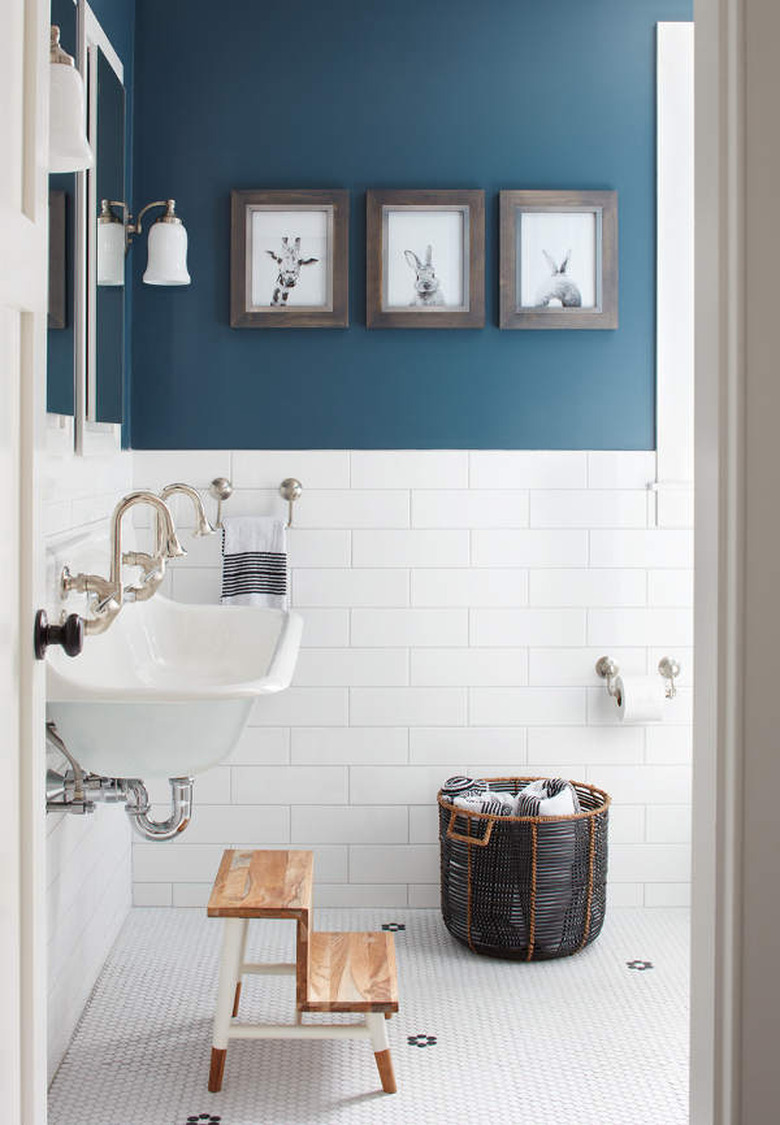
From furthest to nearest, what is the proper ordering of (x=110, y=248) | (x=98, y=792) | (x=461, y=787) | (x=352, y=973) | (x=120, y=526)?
1. (x=461, y=787)
2. (x=110, y=248)
3. (x=352, y=973)
4. (x=98, y=792)
5. (x=120, y=526)

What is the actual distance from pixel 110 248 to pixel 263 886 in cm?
159

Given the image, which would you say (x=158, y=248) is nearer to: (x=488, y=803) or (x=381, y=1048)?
(x=488, y=803)

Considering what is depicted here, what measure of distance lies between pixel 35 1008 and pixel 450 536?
7.25ft

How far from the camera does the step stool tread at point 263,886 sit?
2.45 m

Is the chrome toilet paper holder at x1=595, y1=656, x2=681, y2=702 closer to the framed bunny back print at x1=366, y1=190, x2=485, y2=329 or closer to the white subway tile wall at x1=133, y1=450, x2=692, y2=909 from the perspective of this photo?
the white subway tile wall at x1=133, y1=450, x2=692, y2=909

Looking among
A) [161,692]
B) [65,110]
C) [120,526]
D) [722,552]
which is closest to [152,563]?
[120,526]

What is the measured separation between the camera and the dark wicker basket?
305 cm

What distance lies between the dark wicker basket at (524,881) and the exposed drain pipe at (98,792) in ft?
2.76

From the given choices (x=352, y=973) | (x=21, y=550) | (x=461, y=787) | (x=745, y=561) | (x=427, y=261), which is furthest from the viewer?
(x=427, y=261)

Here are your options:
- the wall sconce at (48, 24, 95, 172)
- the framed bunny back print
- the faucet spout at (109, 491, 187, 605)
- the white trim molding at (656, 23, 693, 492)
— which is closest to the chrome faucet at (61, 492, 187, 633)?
the faucet spout at (109, 491, 187, 605)

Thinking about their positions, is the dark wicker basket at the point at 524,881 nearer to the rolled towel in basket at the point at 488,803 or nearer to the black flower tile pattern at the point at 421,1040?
the rolled towel in basket at the point at 488,803

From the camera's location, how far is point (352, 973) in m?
2.54

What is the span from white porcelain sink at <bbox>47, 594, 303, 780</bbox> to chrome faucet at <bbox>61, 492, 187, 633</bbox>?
0.14m

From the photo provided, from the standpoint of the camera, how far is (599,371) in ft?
11.3
